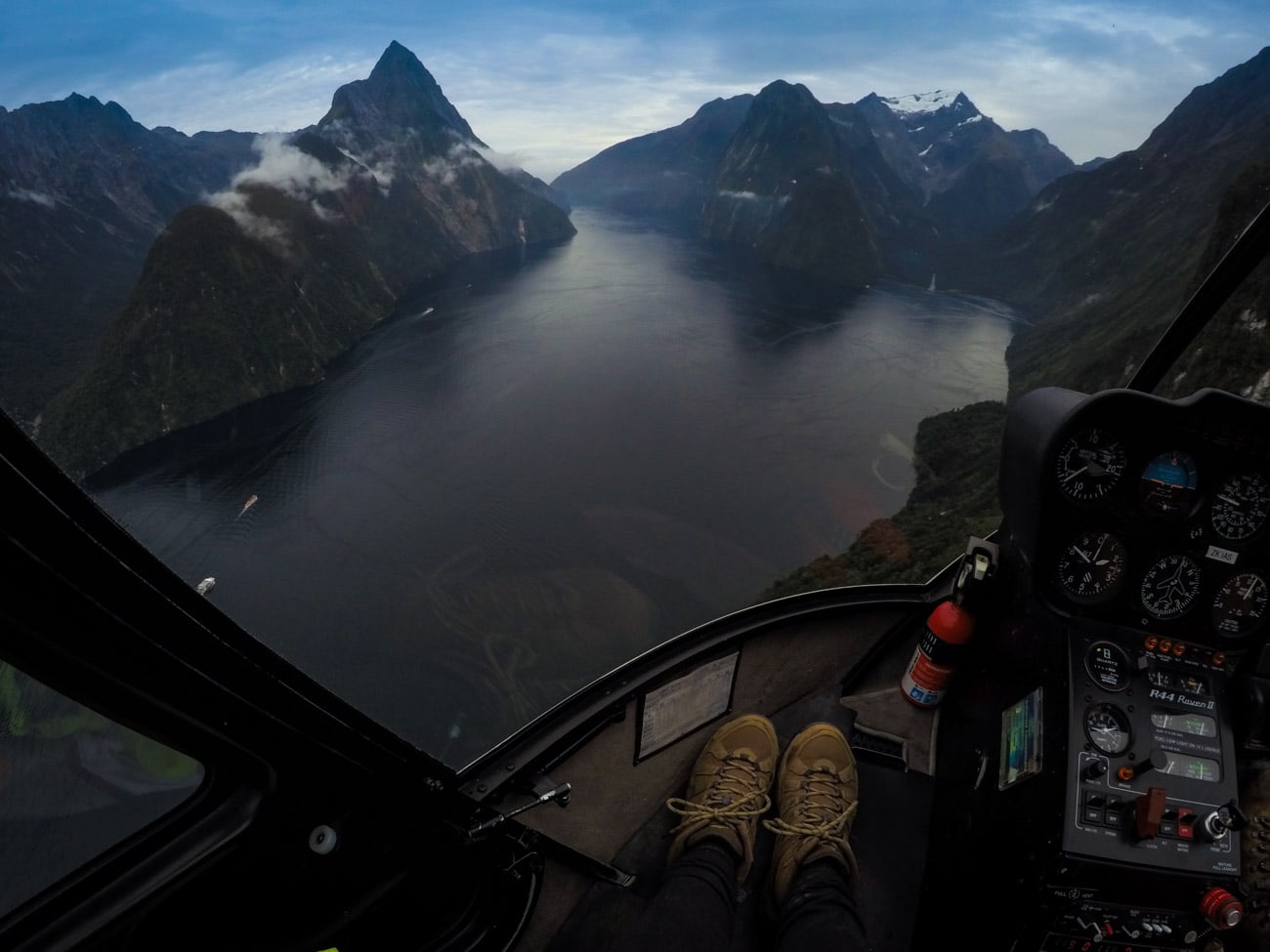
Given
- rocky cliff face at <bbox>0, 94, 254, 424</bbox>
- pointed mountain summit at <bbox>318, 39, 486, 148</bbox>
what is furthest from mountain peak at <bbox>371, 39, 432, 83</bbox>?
rocky cliff face at <bbox>0, 94, 254, 424</bbox>

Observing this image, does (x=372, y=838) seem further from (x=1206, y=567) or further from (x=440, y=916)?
(x=1206, y=567)

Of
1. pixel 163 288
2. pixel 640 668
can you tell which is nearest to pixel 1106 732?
pixel 640 668

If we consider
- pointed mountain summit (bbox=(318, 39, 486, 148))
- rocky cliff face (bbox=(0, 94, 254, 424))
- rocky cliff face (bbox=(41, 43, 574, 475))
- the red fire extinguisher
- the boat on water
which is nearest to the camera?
the boat on water

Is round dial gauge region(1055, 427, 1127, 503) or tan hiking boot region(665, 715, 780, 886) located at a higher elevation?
round dial gauge region(1055, 427, 1127, 503)

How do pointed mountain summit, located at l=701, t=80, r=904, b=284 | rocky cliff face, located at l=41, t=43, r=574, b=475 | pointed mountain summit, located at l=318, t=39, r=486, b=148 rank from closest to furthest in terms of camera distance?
rocky cliff face, located at l=41, t=43, r=574, b=475 < pointed mountain summit, located at l=701, t=80, r=904, b=284 < pointed mountain summit, located at l=318, t=39, r=486, b=148

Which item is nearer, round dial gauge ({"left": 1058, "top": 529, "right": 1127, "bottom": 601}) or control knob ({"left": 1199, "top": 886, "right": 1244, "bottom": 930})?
control knob ({"left": 1199, "top": 886, "right": 1244, "bottom": 930})

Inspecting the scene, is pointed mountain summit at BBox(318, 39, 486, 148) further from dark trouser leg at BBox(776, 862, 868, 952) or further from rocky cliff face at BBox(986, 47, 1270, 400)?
Result: dark trouser leg at BBox(776, 862, 868, 952)

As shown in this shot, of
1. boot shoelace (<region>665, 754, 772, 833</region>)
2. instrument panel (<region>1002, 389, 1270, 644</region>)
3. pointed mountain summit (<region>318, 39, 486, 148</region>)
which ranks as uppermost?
pointed mountain summit (<region>318, 39, 486, 148</region>)

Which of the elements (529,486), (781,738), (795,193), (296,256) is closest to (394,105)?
(296,256)
